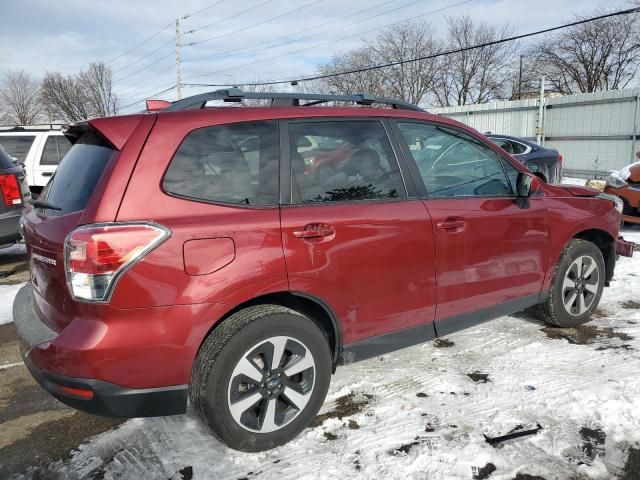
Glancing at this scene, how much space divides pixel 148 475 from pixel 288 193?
60.6 inches

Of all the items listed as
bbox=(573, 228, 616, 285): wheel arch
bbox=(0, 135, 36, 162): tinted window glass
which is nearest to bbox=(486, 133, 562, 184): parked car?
bbox=(573, 228, 616, 285): wheel arch

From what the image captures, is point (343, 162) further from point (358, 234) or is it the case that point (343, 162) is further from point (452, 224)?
point (452, 224)

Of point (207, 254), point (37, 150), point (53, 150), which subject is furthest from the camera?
point (53, 150)

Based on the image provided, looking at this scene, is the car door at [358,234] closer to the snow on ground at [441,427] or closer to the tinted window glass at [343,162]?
the tinted window glass at [343,162]

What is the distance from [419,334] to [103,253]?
1.90m

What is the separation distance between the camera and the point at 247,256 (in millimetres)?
2377

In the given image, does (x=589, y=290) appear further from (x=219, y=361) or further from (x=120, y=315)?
(x=120, y=315)

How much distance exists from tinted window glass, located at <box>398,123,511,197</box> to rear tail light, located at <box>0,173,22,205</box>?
5.15m

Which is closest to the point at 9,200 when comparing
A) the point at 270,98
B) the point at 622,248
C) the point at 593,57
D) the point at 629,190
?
the point at 270,98

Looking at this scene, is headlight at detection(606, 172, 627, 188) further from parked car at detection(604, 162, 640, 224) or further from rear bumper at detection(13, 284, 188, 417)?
rear bumper at detection(13, 284, 188, 417)

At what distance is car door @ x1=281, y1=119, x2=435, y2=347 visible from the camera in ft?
8.48

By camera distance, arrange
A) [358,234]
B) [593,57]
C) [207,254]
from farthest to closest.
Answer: [593,57], [358,234], [207,254]

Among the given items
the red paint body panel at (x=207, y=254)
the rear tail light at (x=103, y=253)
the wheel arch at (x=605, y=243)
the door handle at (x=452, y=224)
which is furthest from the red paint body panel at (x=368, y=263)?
the wheel arch at (x=605, y=243)

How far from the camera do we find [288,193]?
2.60 m
